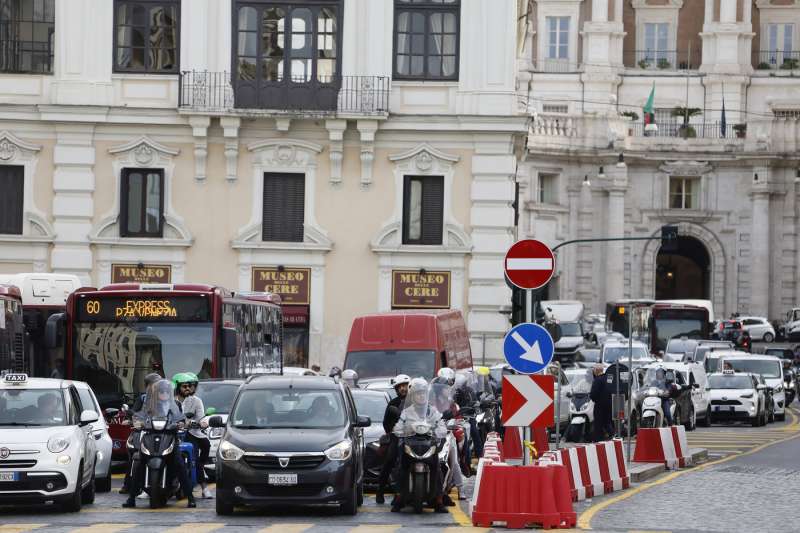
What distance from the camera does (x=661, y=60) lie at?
95.5 m

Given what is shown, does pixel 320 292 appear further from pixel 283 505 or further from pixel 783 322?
Result: pixel 783 322

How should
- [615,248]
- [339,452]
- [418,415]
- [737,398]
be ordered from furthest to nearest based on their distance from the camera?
[615,248], [737,398], [418,415], [339,452]

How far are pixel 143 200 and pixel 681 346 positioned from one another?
2577 centimetres

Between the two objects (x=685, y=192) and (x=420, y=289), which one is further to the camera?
(x=685, y=192)

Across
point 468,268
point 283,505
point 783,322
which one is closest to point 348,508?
point 283,505

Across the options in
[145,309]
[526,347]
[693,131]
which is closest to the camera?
[526,347]

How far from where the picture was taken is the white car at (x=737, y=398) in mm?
47156

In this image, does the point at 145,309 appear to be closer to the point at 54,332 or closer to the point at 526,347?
the point at 54,332

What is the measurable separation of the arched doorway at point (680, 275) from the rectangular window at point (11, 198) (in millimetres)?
53038

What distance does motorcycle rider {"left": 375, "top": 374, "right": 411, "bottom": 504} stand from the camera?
23.2 meters

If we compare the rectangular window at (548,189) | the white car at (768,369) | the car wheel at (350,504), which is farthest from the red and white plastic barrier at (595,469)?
the rectangular window at (548,189)

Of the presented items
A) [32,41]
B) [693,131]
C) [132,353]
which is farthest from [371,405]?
[693,131]

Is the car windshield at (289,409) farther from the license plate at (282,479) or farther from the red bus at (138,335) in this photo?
the red bus at (138,335)

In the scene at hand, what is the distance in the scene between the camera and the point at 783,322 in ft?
295
